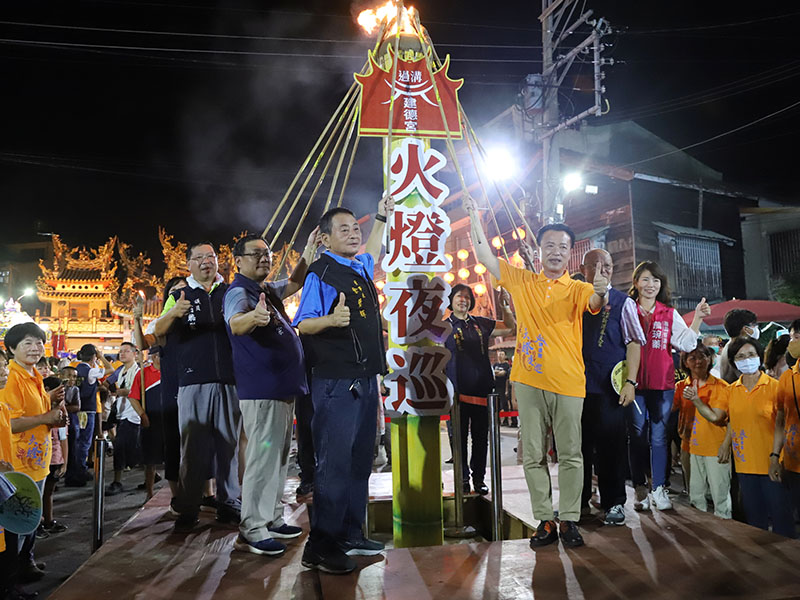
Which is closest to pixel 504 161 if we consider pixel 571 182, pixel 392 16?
pixel 571 182

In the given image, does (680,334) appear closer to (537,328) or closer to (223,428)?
(537,328)

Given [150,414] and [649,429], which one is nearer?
[649,429]

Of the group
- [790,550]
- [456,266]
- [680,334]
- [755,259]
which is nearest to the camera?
[790,550]

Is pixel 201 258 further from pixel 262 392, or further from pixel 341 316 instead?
pixel 341 316

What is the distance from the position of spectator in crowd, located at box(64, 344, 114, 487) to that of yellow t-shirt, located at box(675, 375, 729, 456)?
28.4ft

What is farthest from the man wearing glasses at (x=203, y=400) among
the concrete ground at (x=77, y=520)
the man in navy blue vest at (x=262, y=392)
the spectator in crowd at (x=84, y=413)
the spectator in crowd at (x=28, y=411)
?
the spectator in crowd at (x=84, y=413)

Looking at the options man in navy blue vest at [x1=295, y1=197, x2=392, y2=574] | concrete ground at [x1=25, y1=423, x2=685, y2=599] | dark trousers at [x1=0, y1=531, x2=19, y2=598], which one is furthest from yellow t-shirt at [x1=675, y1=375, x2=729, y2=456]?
dark trousers at [x1=0, y1=531, x2=19, y2=598]

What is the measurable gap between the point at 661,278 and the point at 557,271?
1.71 metres

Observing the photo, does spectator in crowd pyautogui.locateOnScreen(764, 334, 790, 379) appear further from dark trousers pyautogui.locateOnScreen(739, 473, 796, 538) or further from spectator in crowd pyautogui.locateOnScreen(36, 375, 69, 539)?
spectator in crowd pyautogui.locateOnScreen(36, 375, 69, 539)

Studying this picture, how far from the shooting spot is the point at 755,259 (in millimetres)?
20359

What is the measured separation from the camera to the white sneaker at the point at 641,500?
472 cm

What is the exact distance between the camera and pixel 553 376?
390 centimetres

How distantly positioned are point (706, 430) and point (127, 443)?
752cm

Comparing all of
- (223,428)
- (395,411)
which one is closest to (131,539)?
(223,428)
